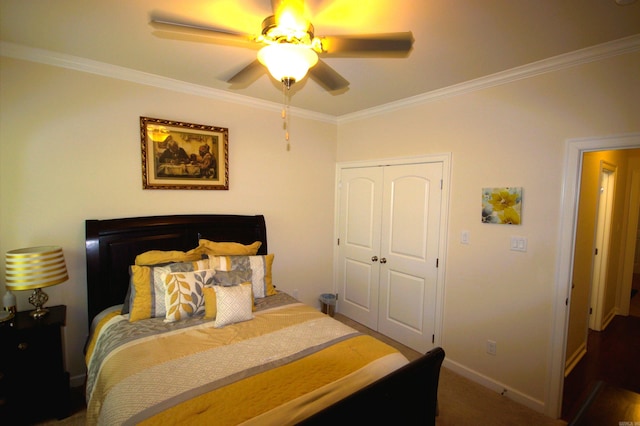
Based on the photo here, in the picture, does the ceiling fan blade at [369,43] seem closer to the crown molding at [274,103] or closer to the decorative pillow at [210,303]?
the crown molding at [274,103]

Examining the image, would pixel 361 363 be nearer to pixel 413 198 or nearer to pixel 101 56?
pixel 413 198

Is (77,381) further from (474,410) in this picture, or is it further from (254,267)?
(474,410)

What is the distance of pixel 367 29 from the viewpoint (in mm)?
1766

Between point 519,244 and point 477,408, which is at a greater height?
point 519,244

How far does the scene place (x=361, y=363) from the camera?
1577 millimetres

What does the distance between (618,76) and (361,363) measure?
2.46 metres

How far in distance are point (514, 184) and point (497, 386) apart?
5.67 ft

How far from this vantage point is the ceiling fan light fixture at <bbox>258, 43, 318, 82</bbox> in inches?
52.6

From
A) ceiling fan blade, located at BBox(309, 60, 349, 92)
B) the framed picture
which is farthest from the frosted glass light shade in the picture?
ceiling fan blade, located at BBox(309, 60, 349, 92)

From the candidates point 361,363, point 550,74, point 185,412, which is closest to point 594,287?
point 550,74

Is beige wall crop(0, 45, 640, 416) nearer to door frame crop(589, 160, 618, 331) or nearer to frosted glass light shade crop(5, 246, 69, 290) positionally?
frosted glass light shade crop(5, 246, 69, 290)

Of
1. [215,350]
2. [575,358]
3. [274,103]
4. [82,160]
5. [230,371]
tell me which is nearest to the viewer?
[230,371]

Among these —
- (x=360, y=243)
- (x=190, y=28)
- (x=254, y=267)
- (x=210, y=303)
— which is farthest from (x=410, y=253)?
(x=190, y=28)

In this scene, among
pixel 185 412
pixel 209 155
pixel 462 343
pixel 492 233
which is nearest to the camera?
pixel 185 412
